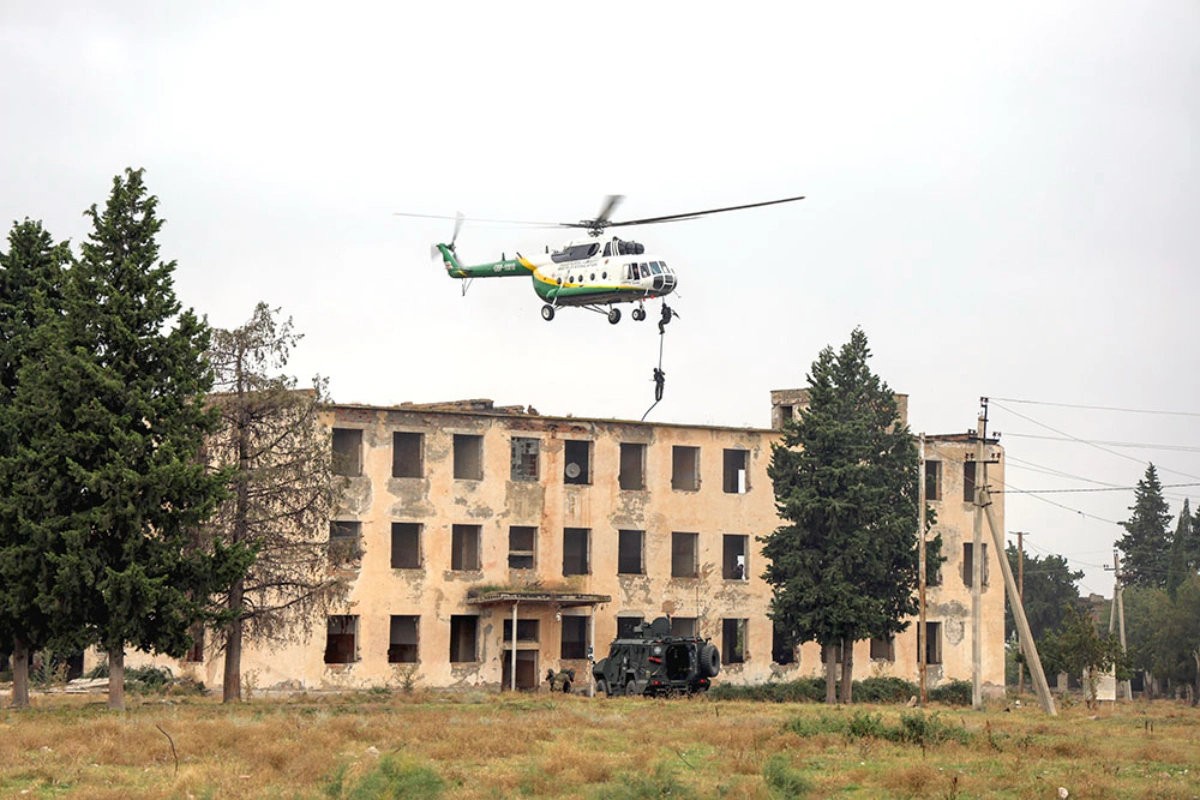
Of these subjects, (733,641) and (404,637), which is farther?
(733,641)

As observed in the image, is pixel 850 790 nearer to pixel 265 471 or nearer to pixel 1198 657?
pixel 265 471

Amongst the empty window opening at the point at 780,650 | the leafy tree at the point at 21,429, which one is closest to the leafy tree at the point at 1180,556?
the empty window opening at the point at 780,650

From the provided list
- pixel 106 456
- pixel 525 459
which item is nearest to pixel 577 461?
pixel 525 459

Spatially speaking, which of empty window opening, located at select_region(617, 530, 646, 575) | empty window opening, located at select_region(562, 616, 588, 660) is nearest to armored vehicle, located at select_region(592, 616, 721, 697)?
empty window opening, located at select_region(562, 616, 588, 660)

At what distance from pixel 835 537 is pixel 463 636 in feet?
46.5

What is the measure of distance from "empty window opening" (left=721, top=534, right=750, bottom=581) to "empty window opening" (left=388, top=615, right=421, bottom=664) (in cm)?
1325

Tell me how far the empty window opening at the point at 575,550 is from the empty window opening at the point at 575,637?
185cm

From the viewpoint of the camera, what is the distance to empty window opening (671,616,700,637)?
61.3 meters

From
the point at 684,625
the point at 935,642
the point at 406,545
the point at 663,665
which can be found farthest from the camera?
the point at 935,642

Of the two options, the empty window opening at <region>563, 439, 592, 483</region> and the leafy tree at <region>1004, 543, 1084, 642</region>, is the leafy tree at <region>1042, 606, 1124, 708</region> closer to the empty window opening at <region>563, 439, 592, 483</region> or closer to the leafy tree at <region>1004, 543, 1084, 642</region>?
the empty window opening at <region>563, 439, 592, 483</region>

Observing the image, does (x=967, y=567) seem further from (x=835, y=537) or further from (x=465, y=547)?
(x=465, y=547)

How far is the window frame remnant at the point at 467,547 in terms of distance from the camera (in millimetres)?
57906

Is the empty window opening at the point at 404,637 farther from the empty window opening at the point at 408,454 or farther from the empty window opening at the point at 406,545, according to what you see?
the empty window opening at the point at 408,454

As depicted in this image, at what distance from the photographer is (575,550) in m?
60.1
